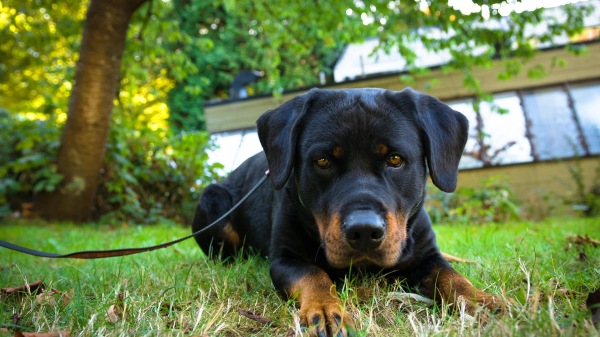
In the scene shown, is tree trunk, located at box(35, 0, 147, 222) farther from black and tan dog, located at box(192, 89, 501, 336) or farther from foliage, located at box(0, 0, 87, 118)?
black and tan dog, located at box(192, 89, 501, 336)

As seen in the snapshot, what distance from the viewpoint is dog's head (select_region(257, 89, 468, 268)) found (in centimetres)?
203

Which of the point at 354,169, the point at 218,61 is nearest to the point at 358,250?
the point at 354,169

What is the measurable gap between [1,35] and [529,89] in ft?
48.0

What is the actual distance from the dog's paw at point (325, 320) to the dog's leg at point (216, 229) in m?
1.89

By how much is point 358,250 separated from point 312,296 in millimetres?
319

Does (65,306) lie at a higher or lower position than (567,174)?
higher

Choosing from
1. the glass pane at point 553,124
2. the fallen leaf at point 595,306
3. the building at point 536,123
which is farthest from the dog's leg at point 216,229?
the glass pane at point 553,124

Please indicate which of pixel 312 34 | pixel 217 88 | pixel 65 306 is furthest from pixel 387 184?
pixel 217 88

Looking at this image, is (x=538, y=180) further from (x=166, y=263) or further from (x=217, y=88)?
(x=217, y=88)

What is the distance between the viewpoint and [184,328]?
5.84 feet

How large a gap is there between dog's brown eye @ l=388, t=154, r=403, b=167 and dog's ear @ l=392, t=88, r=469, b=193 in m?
0.21

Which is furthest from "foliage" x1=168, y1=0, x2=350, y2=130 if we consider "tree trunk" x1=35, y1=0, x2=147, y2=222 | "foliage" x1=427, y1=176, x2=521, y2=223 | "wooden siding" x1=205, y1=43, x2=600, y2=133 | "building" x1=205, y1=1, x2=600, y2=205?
"tree trunk" x1=35, y1=0, x2=147, y2=222

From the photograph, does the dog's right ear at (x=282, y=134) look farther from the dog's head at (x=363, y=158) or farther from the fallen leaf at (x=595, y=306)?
the fallen leaf at (x=595, y=306)

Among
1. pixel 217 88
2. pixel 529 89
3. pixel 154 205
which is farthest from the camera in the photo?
pixel 217 88
